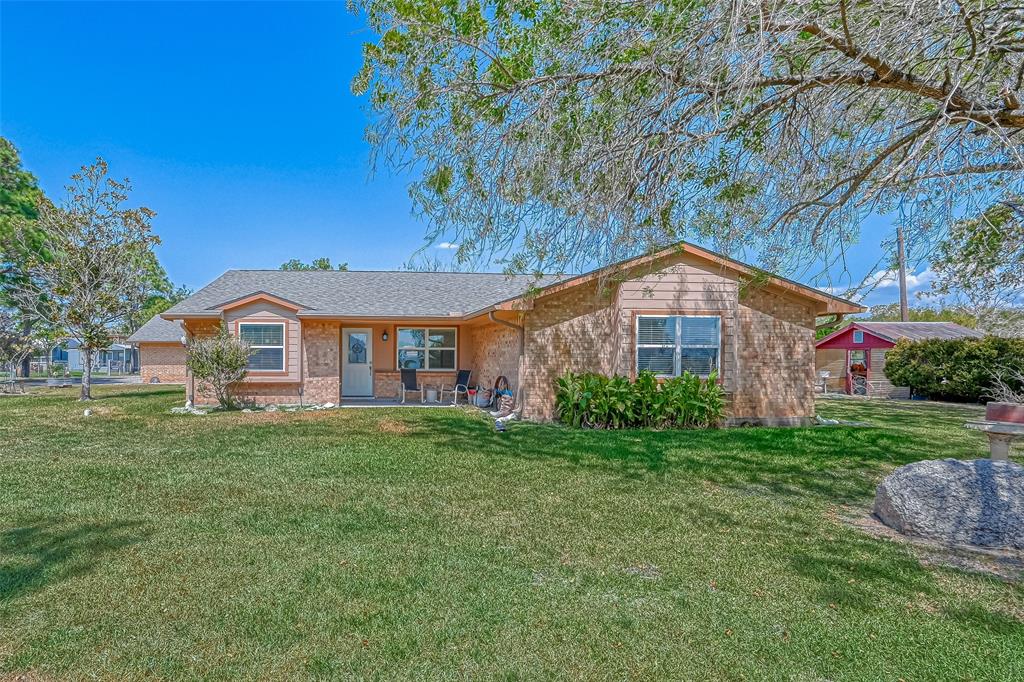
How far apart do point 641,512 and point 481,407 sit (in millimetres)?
9221

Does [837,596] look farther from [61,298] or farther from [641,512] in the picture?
[61,298]

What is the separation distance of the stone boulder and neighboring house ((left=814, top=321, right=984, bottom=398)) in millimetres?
18436

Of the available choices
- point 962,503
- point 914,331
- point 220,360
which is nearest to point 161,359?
point 220,360

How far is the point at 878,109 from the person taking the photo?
5742 millimetres

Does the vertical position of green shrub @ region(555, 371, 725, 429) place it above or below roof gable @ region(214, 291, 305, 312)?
below

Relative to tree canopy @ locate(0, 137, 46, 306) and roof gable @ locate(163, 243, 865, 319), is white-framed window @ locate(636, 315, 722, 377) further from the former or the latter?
tree canopy @ locate(0, 137, 46, 306)

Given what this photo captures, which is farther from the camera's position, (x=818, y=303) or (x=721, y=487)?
(x=818, y=303)

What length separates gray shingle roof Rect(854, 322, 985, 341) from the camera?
21.3 metres

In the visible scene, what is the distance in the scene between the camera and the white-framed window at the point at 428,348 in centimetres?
1579

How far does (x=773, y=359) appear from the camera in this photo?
1195cm

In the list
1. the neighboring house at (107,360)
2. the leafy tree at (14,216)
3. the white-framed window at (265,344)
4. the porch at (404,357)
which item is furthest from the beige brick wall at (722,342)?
the neighboring house at (107,360)

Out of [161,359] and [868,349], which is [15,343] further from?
[868,349]

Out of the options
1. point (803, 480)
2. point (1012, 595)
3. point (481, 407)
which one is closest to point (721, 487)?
point (803, 480)

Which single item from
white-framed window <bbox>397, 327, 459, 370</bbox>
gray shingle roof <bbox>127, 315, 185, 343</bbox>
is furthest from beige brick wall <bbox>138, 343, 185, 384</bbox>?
white-framed window <bbox>397, 327, 459, 370</bbox>
